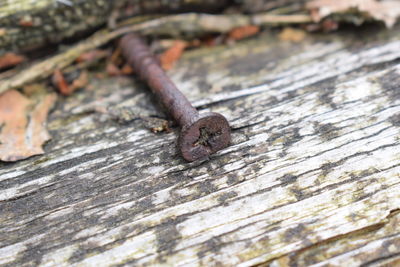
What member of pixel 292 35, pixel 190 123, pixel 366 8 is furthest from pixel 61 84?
pixel 366 8

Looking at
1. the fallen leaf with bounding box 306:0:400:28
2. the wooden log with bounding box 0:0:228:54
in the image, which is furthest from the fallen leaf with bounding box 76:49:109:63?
the fallen leaf with bounding box 306:0:400:28

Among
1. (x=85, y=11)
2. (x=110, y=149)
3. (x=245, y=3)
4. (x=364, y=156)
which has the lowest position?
(x=364, y=156)

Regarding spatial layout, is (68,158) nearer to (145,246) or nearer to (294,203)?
(145,246)

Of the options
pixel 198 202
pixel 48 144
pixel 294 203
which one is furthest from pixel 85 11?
pixel 294 203

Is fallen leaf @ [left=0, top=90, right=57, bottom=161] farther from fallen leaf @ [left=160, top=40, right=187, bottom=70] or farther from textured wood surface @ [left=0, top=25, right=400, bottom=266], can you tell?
fallen leaf @ [left=160, top=40, right=187, bottom=70]

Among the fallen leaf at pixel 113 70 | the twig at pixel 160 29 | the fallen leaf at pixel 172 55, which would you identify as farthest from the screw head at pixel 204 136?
the twig at pixel 160 29

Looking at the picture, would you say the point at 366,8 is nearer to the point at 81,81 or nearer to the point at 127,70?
the point at 127,70
